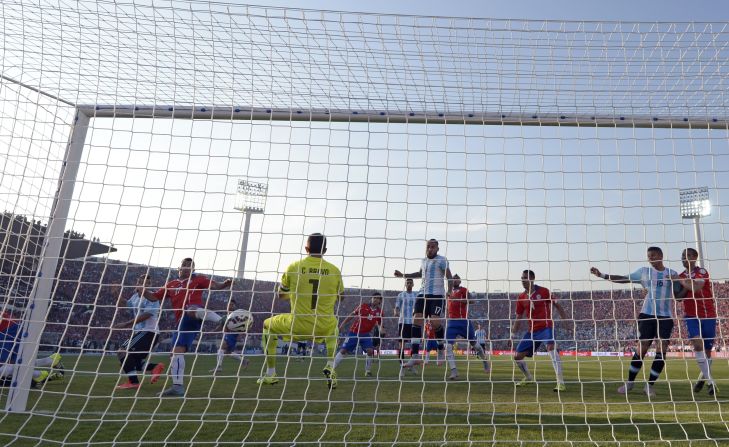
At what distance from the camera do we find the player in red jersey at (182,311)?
5828mm

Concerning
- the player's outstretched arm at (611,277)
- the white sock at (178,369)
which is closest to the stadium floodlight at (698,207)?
the player's outstretched arm at (611,277)

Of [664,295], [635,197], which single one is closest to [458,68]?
[635,197]

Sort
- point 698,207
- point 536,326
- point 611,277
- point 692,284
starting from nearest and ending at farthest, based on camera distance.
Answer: point 692,284 → point 611,277 → point 698,207 → point 536,326

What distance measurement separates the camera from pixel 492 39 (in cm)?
547

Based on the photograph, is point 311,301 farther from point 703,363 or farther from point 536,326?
point 703,363

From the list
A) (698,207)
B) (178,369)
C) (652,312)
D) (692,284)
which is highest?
(698,207)

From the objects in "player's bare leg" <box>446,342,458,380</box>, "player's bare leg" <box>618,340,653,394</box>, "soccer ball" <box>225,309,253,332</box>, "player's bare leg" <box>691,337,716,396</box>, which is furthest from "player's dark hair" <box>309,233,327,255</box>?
"player's bare leg" <box>691,337,716,396</box>

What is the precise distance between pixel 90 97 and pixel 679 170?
21.4ft

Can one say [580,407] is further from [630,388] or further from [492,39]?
[492,39]

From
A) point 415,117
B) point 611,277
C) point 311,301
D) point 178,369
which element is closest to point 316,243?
point 311,301

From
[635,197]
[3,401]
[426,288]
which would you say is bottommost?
[3,401]

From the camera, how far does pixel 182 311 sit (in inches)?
228

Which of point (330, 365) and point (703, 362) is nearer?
point (330, 365)

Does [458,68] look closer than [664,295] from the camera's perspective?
Yes
